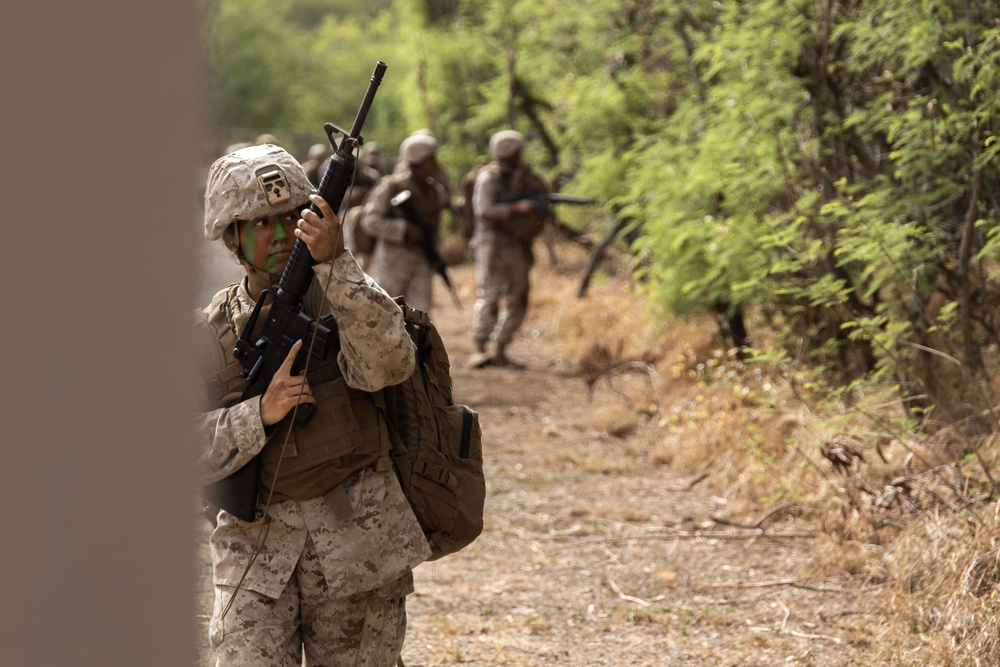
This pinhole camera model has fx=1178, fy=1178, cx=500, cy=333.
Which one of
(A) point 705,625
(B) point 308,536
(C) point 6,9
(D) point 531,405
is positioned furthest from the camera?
(D) point 531,405

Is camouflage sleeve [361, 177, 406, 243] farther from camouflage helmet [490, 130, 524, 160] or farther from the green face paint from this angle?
the green face paint

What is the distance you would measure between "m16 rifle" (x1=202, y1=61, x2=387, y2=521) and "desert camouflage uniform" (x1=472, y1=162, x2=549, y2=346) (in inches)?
324

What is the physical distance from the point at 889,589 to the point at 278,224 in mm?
3227

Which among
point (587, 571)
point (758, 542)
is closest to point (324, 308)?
point (587, 571)

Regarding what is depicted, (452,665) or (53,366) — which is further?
(452,665)

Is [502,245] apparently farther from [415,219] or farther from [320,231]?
[320,231]

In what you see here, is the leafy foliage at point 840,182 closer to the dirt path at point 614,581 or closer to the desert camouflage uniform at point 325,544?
the dirt path at point 614,581

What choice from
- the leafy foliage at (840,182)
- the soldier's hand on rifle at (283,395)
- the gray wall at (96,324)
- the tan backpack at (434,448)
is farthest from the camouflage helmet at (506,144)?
the gray wall at (96,324)

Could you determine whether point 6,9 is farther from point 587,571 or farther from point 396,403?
point 587,571

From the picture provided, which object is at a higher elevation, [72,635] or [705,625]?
[72,635]

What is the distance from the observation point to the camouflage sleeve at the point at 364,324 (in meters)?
2.70

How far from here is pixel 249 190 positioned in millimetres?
2822

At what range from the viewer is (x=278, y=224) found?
2.91m

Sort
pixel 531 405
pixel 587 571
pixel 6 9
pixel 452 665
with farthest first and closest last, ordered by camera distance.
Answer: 1. pixel 531 405
2. pixel 587 571
3. pixel 452 665
4. pixel 6 9
